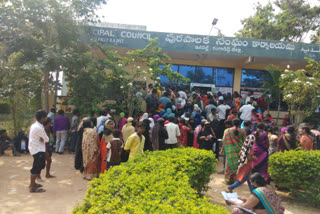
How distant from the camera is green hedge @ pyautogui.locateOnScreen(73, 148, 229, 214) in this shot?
2637 mm

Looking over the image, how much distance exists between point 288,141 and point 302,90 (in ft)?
16.0

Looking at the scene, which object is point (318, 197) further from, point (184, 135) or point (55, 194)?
point (55, 194)

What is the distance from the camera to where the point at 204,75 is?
15258mm

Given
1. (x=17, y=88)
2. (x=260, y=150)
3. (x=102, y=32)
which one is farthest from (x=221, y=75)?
(x=17, y=88)

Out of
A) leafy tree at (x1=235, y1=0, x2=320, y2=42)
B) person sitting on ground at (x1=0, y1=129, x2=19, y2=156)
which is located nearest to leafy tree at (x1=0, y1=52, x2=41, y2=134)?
person sitting on ground at (x1=0, y1=129, x2=19, y2=156)

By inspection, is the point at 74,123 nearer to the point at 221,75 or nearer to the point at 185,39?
the point at 185,39

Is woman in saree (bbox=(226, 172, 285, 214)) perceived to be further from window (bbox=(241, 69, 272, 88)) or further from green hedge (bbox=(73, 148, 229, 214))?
window (bbox=(241, 69, 272, 88))

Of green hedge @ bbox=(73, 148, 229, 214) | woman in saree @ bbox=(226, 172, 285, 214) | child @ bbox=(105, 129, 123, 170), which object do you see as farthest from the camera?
child @ bbox=(105, 129, 123, 170)

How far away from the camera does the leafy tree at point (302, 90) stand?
1046cm

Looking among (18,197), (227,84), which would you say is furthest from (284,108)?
(18,197)

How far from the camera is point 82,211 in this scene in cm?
281

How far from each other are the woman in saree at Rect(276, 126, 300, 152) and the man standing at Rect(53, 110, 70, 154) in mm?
7068

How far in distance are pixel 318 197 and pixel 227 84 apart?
1041 centimetres

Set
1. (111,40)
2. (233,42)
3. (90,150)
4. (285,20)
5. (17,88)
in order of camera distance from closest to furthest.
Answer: (90,150) → (17,88) → (111,40) → (233,42) → (285,20)
